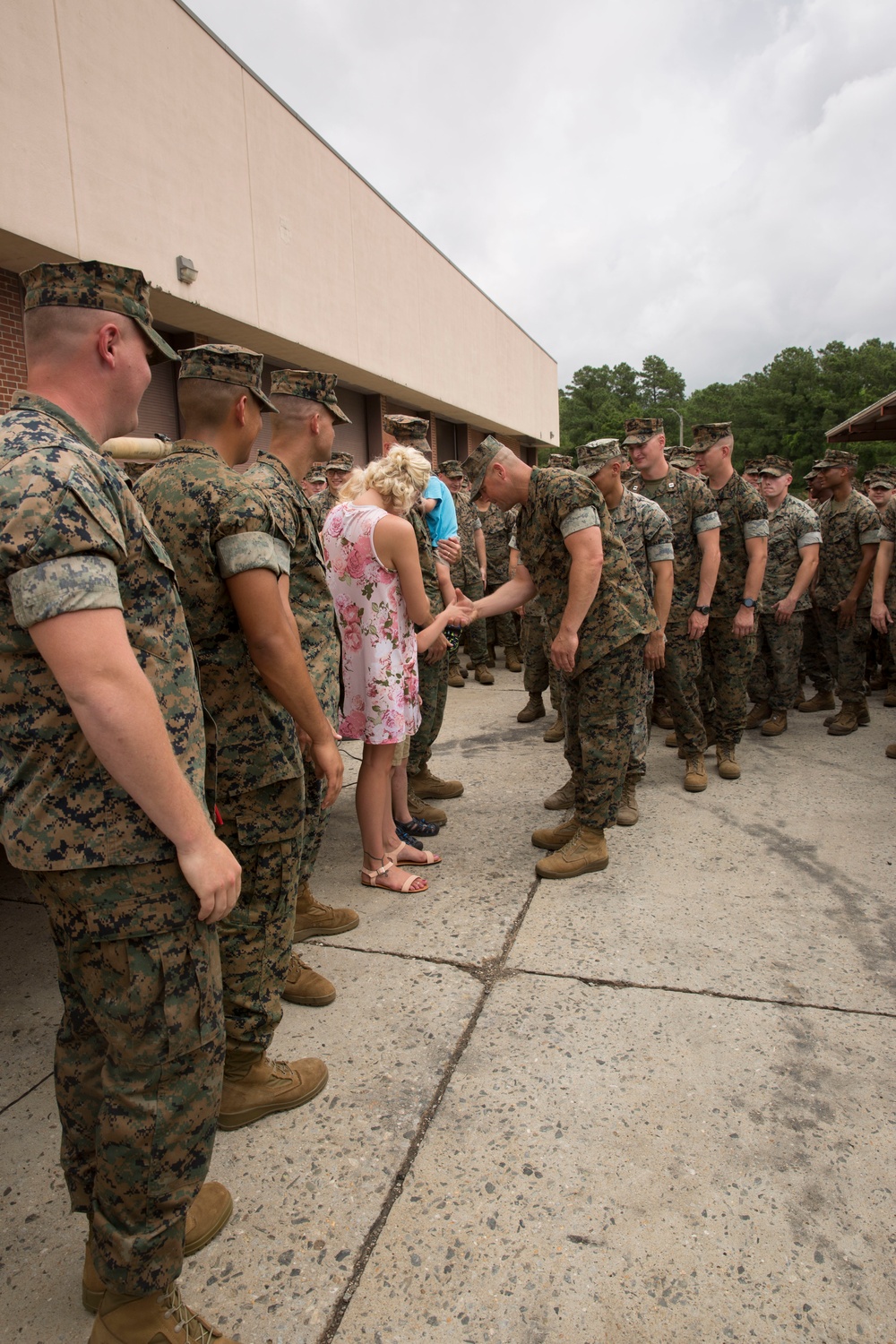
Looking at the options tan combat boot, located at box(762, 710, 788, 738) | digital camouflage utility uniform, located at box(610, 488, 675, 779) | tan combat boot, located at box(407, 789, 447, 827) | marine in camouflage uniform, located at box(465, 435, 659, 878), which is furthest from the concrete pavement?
tan combat boot, located at box(762, 710, 788, 738)

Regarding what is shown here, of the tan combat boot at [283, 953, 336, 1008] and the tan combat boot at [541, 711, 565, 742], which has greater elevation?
the tan combat boot at [541, 711, 565, 742]

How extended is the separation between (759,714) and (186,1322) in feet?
18.8

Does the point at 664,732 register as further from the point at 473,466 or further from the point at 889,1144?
the point at 889,1144

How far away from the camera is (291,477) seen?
262 centimetres

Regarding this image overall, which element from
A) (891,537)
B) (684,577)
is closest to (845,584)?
(891,537)

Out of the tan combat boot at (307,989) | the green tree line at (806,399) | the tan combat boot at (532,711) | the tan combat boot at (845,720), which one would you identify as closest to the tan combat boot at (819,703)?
the tan combat boot at (845,720)

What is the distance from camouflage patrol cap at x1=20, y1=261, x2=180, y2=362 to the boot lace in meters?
1.76

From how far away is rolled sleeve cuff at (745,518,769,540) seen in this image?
16.8 ft

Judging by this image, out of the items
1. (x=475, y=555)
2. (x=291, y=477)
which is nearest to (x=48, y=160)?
(x=475, y=555)

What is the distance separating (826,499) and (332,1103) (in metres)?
6.77

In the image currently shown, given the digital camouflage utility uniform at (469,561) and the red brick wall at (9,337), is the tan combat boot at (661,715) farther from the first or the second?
the red brick wall at (9,337)

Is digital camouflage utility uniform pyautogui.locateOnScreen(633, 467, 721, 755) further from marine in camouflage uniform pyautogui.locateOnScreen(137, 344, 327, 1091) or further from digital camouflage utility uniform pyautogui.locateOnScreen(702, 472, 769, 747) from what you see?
marine in camouflage uniform pyautogui.locateOnScreen(137, 344, 327, 1091)

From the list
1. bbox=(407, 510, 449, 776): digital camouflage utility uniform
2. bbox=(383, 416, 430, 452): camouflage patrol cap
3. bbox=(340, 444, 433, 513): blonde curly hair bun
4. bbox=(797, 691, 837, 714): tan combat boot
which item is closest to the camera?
bbox=(340, 444, 433, 513): blonde curly hair bun

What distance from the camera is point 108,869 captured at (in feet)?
4.33
